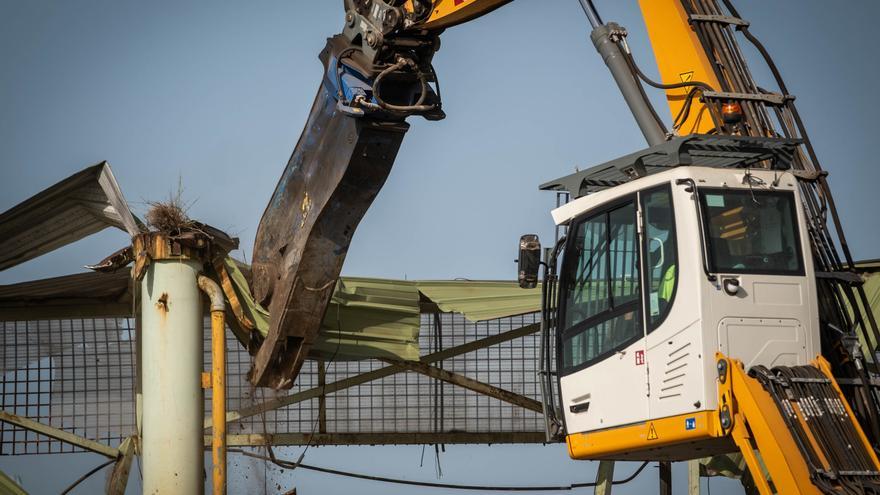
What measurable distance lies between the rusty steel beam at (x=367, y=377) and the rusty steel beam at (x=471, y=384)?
110 mm

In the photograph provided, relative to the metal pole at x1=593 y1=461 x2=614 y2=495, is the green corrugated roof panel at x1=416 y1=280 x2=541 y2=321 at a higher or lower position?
higher

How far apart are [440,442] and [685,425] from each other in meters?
6.54

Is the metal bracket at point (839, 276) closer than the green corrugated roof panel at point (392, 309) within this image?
Yes

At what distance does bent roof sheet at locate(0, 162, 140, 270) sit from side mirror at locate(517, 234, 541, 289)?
11.3 ft

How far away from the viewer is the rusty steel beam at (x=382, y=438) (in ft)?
45.8

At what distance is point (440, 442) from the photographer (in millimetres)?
14633

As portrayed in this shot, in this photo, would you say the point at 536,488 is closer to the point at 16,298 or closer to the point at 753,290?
the point at 16,298

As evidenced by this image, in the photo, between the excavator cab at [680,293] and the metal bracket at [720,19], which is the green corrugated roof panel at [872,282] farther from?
the excavator cab at [680,293]

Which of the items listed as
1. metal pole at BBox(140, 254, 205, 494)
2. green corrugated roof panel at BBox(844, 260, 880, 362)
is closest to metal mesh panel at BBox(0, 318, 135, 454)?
metal pole at BBox(140, 254, 205, 494)

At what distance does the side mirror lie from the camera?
9.73 m

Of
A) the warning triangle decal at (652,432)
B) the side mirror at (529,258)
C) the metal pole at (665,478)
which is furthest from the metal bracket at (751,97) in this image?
the metal pole at (665,478)

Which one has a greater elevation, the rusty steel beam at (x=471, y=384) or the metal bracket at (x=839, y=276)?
the metal bracket at (x=839, y=276)

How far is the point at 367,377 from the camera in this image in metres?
14.1

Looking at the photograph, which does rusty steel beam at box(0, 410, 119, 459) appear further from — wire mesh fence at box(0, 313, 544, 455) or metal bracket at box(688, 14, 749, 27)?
metal bracket at box(688, 14, 749, 27)
